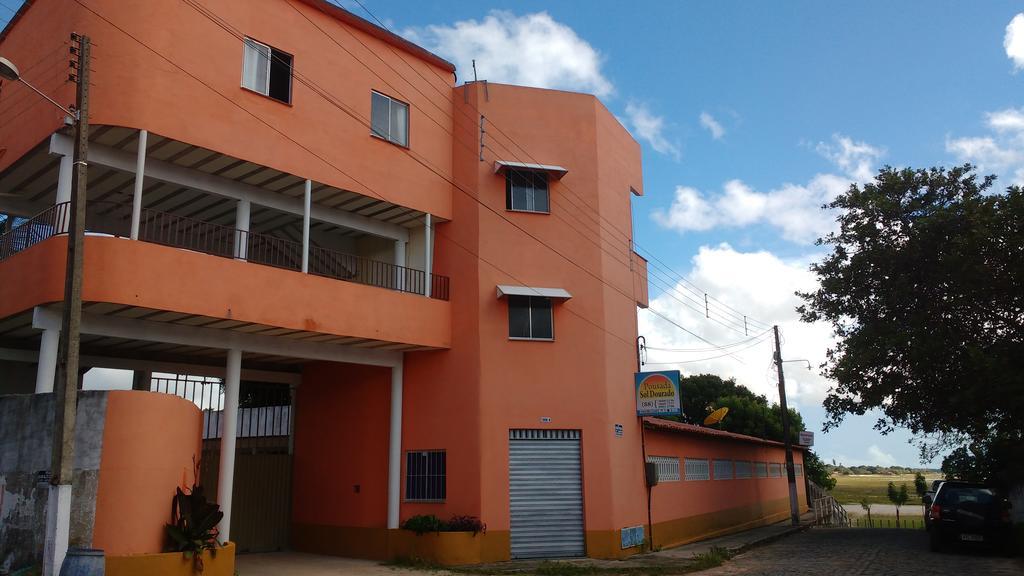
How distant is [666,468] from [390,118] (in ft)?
39.5

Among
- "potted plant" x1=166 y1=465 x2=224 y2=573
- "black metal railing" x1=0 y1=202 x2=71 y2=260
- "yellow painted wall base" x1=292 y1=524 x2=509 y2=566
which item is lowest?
"yellow painted wall base" x1=292 y1=524 x2=509 y2=566

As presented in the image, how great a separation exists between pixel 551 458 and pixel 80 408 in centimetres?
985

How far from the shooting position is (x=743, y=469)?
29.0 m

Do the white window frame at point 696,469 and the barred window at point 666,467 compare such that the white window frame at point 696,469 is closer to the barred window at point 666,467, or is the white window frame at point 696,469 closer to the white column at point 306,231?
the barred window at point 666,467

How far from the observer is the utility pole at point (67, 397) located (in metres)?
10.1

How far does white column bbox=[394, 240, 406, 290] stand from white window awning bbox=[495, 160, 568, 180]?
10.1ft

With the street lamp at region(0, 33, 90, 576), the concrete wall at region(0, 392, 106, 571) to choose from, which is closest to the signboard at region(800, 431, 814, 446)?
the concrete wall at region(0, 392, 106, 571)

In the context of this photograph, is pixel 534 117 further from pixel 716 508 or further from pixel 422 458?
pixel 716 508

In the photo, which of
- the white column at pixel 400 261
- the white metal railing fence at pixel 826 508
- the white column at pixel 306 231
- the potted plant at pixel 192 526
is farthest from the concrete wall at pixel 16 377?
the white metal railing fence at pixel 826 508

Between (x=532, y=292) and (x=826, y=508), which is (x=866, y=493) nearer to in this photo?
(x=826, y=508)

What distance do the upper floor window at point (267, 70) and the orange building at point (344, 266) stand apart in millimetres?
45

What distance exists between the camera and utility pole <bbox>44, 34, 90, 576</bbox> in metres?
10.1

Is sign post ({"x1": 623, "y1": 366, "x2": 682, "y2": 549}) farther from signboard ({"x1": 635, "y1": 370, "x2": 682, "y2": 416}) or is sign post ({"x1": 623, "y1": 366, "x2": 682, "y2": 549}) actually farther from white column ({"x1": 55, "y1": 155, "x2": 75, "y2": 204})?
white column ({"x1": 55, "y1": 155, "x2": 75, "y2": 204})

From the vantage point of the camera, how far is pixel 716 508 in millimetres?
24719
